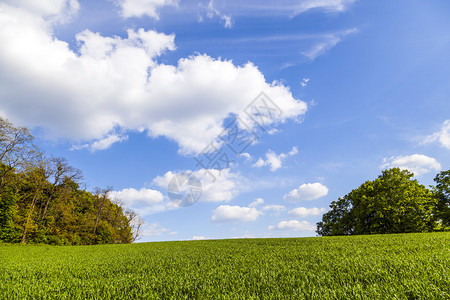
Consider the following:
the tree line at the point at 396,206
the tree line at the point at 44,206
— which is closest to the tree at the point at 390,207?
the tree line at the point at 396,206

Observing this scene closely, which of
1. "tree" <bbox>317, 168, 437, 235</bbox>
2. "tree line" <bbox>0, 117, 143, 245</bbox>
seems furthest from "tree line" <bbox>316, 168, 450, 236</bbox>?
"tree line" <bbox>0, 117, 143, 245</bbox>

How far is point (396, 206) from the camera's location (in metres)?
40.1

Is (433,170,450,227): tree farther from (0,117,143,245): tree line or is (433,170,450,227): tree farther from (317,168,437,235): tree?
(0,117,143,245): tree line

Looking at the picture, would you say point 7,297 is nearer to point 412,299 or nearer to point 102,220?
point 412,299

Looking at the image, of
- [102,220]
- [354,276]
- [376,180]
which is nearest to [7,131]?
[102,220]

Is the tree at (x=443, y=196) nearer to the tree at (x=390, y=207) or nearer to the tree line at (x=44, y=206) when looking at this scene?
the tree at (x=390, y=207)

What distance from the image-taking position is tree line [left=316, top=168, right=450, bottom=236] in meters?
39.7

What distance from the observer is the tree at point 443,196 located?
41.5 metres

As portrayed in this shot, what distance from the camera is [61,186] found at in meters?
48.3

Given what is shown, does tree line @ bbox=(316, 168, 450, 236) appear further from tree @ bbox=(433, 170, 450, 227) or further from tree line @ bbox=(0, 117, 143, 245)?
tree line @ bbox=(0, 117, 143, 245)

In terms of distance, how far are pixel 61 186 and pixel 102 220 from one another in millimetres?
16467

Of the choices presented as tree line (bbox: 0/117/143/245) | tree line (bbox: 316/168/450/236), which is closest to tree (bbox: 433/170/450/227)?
tree line (bbox: 316/168/450/236)

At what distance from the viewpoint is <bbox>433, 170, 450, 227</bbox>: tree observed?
136 ft

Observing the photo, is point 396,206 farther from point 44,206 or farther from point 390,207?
point 44,206
